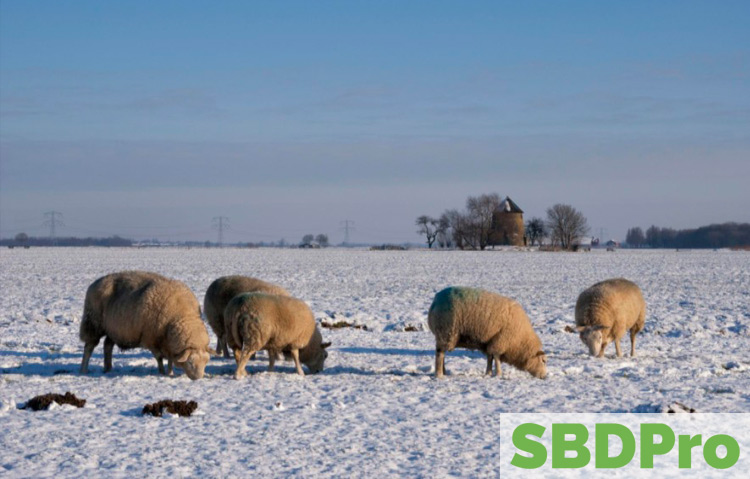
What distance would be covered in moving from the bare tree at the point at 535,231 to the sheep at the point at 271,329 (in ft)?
438

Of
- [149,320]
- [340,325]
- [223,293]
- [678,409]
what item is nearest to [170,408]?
[149,320]

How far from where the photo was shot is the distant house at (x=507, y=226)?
135012 mm

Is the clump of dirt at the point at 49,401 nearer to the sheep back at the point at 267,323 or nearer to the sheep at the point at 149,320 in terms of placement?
the sheep at the point at 149,320

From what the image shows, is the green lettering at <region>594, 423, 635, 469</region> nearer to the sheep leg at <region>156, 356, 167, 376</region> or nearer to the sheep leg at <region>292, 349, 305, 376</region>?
the sheep leg at <region>292, 349, 305, 376</region>

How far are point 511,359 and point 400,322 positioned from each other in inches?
316

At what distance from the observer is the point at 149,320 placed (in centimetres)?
1198

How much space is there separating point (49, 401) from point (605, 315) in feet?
32.1

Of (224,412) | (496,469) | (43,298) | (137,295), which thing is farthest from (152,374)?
(43,298)

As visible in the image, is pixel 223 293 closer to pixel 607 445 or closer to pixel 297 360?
pixel 297 360

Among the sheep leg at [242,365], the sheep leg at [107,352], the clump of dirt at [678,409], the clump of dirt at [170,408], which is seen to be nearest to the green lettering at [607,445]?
the clump of dirt at [678,409]

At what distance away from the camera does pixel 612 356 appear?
14.8 meters

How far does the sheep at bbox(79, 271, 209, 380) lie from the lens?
39.1 feet

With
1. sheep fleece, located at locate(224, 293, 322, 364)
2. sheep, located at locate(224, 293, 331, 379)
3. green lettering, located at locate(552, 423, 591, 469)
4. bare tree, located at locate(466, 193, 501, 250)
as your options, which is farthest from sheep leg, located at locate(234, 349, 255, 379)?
bare tree, located at locate(466, 193, 501, 250)

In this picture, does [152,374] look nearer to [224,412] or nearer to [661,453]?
[224,412]
